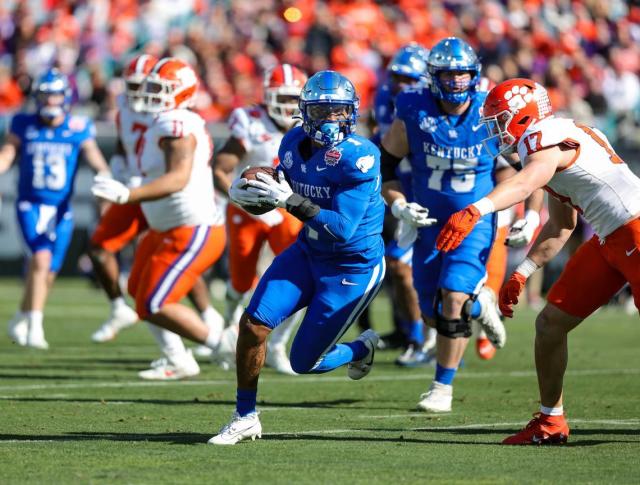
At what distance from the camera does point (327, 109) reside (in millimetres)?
6387

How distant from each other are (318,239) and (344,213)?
0.73ft

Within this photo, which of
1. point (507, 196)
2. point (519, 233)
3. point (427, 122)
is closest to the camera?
point (507, 196)

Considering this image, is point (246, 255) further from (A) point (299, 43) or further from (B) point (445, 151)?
(A) point (299, 43)

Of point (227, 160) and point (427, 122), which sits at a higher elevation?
point (427, 122)

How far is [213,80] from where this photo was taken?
19922 mm

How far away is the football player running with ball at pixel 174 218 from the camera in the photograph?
8758 millimetres

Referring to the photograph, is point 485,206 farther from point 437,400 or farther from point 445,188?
point 445,188

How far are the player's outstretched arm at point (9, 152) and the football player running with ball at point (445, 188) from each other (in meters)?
4.04

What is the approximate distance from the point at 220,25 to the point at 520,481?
56.1 ft

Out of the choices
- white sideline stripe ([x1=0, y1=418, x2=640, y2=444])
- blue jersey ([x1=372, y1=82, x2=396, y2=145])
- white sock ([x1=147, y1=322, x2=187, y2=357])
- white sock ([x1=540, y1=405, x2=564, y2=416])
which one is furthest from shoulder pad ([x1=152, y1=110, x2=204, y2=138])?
white sock ([x1=540, y1=405, x2=564, y2=416])

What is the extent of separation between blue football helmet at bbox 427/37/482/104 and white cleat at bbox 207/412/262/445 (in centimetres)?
255

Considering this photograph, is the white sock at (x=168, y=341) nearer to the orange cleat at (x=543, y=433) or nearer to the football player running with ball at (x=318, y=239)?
the football player running with ball at (x=318, y=239)

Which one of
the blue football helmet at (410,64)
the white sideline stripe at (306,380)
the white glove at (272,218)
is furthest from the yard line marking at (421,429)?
the blue football helmet at (410,64)

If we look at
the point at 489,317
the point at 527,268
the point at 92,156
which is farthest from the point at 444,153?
the point at 92,156
